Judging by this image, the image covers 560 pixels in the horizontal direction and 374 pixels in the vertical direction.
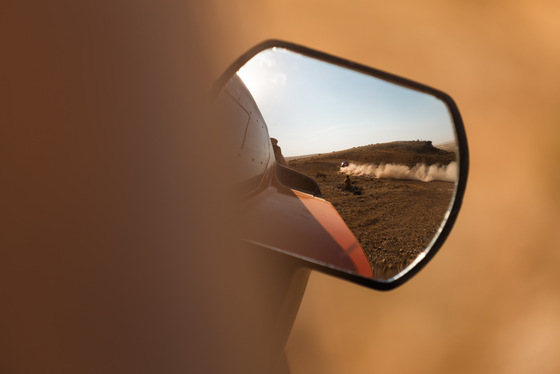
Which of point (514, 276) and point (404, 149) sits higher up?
point (404, 149)

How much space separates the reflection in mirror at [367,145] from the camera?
781 millimetres

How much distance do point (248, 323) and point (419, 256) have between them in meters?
0.46

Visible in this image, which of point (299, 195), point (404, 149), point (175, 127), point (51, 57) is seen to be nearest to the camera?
point (51, 57)

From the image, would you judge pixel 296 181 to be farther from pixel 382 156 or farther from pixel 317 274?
pixel 317 274

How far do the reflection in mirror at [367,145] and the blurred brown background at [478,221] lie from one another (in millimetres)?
1556

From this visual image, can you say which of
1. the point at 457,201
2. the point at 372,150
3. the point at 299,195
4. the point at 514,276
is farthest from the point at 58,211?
the point at 514,276

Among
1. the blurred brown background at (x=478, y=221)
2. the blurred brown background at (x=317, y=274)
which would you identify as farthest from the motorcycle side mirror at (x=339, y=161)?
the blurred brown background at (x=478, y=221)

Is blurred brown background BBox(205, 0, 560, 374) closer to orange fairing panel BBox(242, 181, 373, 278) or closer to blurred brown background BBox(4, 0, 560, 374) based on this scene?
blurred brown background BBox(4, 0, 560, 374)

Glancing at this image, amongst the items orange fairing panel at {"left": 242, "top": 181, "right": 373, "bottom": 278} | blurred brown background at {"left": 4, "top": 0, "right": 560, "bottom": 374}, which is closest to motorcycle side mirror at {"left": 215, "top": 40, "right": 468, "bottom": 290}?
orange fairing panel at {"left": 242, "top": 181, "right": 373, "bottom": 278}

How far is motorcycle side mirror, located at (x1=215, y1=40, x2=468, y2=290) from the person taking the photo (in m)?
0.78

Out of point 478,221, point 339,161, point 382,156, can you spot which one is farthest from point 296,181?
point 478,221

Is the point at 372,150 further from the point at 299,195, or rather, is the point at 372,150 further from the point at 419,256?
the point at 419,256

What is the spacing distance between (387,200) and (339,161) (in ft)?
0.71

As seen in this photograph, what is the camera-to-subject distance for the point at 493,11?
281cm
